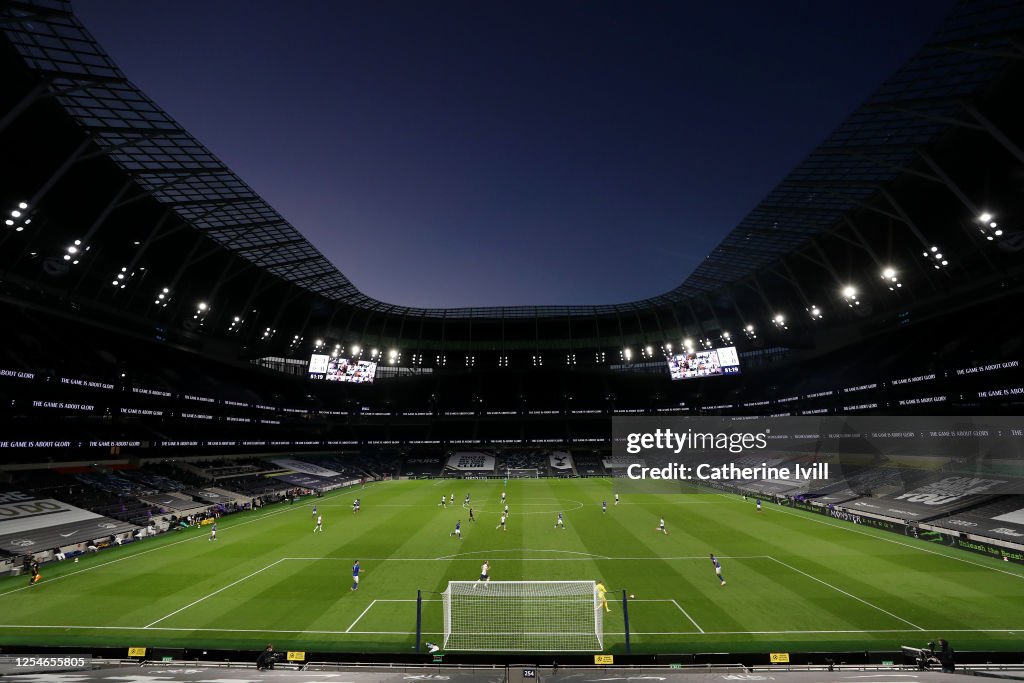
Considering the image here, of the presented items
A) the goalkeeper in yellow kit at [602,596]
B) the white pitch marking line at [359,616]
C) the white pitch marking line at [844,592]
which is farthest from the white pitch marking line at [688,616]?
the white pitch marking line at [359,616]

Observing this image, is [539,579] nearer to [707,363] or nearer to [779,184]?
[779,184]

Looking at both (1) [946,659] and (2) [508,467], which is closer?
(1) [946,659]

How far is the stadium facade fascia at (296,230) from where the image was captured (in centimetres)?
2842

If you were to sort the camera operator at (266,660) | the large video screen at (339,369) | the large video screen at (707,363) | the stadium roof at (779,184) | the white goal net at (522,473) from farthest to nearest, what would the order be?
the white goal net at (522,473) → the large video screen at (339,369) → the large video screen at (707,363) → the stadium roof at (779,184) → the camera operator at (266,660)

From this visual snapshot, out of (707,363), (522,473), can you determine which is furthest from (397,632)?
(522,473)

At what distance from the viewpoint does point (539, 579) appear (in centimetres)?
A: 2286

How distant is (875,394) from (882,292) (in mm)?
11656

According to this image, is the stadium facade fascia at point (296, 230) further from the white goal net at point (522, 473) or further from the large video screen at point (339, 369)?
the white goal net at point (522, 473)

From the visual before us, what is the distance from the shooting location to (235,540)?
3256 centimetres

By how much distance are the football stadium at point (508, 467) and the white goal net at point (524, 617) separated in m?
0.17

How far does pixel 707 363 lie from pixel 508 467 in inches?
1561

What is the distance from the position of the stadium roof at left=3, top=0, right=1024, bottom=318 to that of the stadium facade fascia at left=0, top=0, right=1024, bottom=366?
0.15 metres

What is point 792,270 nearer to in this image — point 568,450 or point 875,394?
point 875,394

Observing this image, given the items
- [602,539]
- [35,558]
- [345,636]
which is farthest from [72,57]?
[602,539]
